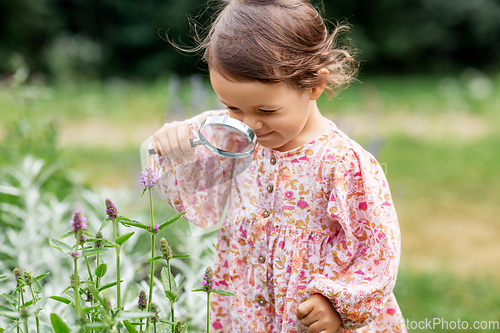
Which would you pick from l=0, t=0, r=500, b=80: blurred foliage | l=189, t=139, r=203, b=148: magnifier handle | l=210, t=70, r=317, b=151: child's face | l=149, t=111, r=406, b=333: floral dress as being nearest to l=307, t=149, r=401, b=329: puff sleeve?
l=149, t=111, r=406, b=333: floral dress

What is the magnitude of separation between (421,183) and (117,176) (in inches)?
107

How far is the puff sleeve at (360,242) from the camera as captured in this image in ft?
3.25

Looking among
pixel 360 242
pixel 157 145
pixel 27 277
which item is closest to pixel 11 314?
pixel 27 277

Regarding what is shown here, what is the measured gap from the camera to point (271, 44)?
974 millimetres

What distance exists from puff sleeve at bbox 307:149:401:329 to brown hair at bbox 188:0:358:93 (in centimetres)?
22

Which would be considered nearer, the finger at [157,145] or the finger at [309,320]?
the finger at [309,320]

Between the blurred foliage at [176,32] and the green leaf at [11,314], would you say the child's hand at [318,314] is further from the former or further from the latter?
the blurred foliage at [176,32]

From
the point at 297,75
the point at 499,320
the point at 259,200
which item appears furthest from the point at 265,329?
the point at 499,320

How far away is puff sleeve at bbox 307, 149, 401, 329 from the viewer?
991mm

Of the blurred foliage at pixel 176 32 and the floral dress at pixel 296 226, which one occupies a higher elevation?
the blurred foliage at pixel 176 32

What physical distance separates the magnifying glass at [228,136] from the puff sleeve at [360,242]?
0.21m

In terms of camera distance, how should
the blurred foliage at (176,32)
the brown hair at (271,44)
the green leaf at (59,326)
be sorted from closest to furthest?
the green leaf at (59,326) < the brown hair at (271,44) < the blurred foliage at (176,32)

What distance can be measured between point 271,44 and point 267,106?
13cm

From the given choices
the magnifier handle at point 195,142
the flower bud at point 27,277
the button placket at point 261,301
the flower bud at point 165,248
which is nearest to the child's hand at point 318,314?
the button placket at point 261,301
